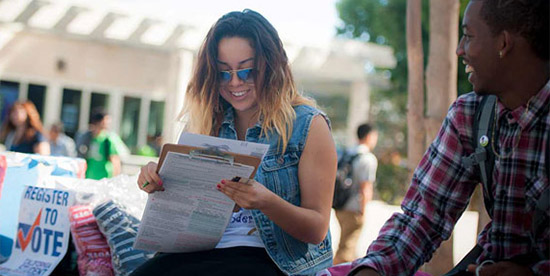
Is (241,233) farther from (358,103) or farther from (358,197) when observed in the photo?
(358,103)

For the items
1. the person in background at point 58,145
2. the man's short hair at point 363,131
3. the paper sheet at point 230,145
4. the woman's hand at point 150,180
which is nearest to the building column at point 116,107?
the person in background at point 58,145

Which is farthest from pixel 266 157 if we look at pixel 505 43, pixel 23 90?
pixel 23 90

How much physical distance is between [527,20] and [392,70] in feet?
58.6

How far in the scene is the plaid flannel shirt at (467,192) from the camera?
1850 millimetres

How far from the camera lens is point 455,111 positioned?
6.68 feet

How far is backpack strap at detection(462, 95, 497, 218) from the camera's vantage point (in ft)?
6.32

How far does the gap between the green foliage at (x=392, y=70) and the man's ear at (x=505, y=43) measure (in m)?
11.6

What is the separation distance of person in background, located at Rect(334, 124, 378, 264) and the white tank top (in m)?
5.02

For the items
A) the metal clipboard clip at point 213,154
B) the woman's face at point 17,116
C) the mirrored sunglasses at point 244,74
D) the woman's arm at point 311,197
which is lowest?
the woman's face at point 17,116

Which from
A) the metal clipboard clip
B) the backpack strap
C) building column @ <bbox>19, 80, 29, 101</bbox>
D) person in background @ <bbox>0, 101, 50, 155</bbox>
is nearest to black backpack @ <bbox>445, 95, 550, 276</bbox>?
the backpack strap

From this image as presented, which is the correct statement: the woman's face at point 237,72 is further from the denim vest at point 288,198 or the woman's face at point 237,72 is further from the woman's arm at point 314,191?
the woman's arm at point 314,191

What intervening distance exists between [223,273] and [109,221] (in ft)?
3.68

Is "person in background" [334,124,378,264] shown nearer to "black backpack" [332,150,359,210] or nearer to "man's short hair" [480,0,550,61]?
"black backpack" [332,150,359,210]

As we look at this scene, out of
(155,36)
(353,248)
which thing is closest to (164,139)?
(155,36)
